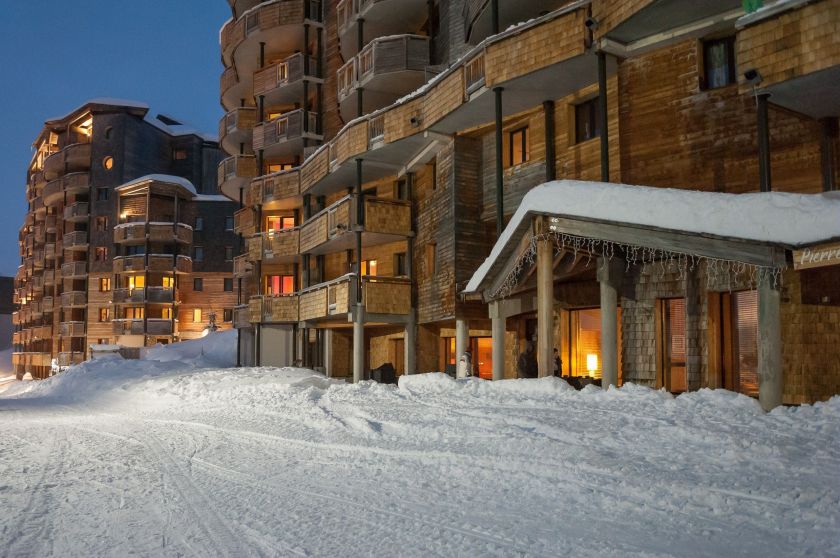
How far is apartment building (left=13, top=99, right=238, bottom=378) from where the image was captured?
5894 cm

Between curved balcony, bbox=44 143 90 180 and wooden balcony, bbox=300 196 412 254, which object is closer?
wooden balcony, bbox=300 196 412 254

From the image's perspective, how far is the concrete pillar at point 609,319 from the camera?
14641 millimetres

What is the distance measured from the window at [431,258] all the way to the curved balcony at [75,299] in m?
47.3

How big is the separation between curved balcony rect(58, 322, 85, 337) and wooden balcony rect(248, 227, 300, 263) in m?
33.8

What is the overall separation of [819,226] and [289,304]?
80.0 feet

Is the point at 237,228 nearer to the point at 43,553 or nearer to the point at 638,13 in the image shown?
the point at 638,13

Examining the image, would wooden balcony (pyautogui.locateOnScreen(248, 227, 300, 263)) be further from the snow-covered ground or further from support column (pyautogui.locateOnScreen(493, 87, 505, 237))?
the snow-covered ground

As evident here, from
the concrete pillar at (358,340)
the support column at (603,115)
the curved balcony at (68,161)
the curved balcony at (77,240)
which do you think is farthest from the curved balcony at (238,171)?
the curved balcony at (68,161)

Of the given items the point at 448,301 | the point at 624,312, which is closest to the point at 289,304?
the point at 448,301

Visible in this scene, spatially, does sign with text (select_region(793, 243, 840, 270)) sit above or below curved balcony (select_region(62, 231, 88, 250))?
below

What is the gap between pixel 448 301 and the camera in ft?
73.8

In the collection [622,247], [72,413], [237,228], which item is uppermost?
[237,228]

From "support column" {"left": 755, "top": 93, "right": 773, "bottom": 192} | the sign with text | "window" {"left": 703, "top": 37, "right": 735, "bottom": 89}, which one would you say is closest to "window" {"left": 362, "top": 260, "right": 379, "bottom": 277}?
"window" {"left": 703, "top": 37, "right": 735, "bottom": 89}

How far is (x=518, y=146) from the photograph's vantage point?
21641mm
